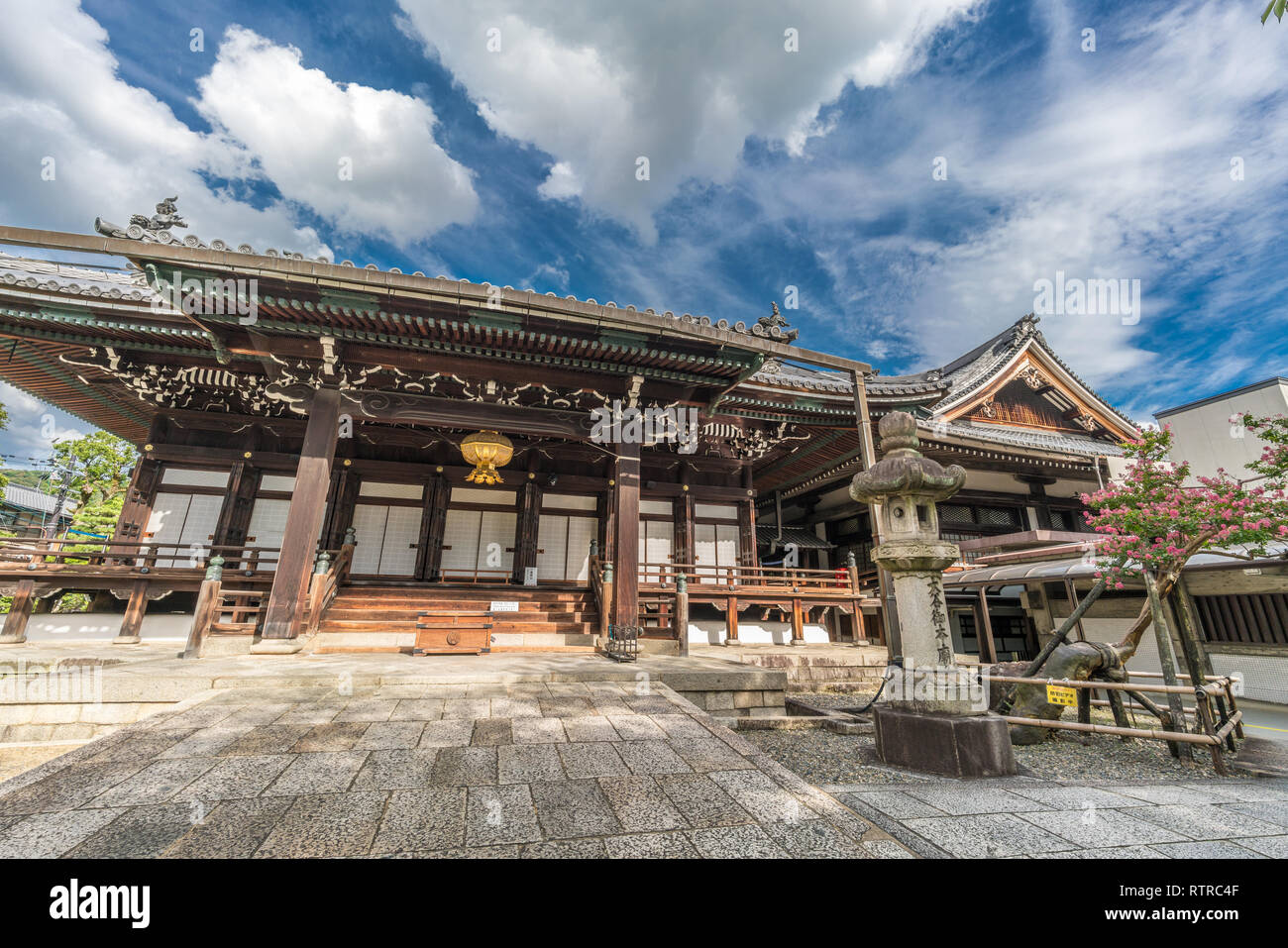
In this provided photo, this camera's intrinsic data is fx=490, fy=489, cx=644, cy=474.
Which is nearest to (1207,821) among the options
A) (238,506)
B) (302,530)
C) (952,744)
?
(952,744)

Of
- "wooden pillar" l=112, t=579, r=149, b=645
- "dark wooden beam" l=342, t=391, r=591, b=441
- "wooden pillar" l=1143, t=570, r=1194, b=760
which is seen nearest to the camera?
"wooden pillar" l=1143, t=570, r=1194, b=760

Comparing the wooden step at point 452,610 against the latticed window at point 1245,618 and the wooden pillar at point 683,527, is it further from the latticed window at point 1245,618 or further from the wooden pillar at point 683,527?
the latticed window at point 1245,618

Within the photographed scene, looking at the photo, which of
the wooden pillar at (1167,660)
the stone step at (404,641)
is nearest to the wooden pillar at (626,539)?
the stone step at (404,641)

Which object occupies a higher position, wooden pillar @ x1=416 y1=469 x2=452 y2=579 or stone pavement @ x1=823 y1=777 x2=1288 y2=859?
wooden pillar @ x1=416 y1=469 x2=452 y2=579

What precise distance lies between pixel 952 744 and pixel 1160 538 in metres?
6.11

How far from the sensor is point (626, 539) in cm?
920

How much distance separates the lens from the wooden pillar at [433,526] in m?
13.1

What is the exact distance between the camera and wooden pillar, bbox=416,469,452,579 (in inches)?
517

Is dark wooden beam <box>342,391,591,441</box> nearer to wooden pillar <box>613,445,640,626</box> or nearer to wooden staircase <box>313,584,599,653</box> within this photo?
wooden pillar <box>613,445,640,626</box>

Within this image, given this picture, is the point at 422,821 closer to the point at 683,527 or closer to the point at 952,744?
the point at 952,744

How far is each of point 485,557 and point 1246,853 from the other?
1341cm

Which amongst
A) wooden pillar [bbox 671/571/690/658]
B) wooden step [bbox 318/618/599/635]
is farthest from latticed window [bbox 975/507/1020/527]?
wooden step [bbox 318/618/599/635]

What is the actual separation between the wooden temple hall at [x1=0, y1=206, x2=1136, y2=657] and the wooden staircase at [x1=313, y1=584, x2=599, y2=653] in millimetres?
64

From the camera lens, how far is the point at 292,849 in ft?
7.67
